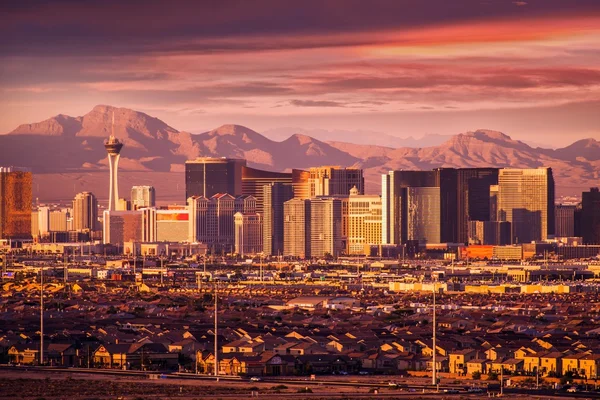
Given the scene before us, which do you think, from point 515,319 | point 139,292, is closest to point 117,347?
point 515,319

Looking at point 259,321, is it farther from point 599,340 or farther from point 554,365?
point 554,365

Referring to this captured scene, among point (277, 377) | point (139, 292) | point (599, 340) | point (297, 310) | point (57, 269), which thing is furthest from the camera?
point (57, 269)

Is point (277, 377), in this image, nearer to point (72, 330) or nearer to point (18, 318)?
point (72, 330)

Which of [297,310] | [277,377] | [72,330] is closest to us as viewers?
[277,377]

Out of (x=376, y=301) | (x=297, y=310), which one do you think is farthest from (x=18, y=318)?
(x=376, y=301)

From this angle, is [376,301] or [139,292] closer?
[376,301]

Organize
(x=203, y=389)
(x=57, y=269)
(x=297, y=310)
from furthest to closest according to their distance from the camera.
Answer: (x=57, y=269) → (x=297, y=310) → (x=203, y=389)

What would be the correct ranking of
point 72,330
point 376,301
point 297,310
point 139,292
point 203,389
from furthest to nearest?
point 139,292 < point 376,301 < point 297,310 < point 72,330 < point 203,389

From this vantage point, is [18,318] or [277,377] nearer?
[277,377]
